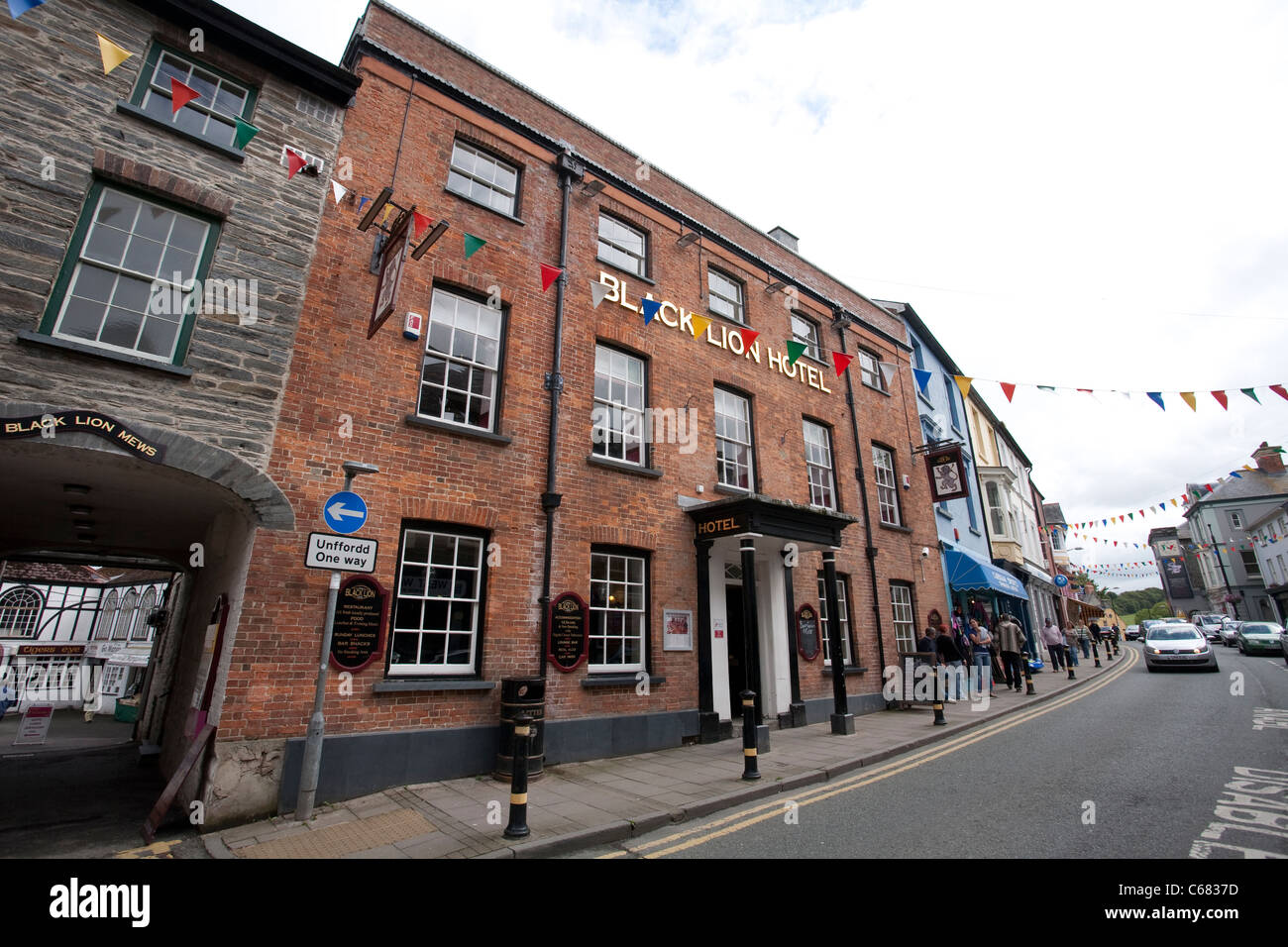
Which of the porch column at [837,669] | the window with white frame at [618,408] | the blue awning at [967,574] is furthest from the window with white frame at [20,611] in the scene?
the blue awning at [967,574]

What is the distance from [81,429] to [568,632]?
19.2 feet

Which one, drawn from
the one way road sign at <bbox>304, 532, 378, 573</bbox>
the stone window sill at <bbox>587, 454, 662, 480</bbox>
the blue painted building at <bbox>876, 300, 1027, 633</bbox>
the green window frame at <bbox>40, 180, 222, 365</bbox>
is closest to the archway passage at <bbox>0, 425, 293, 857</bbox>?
the one way road sign at <bbox>304, 532, 378, 573</bbox>

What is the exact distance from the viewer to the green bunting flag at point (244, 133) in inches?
278

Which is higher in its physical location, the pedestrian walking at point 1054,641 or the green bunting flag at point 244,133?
the green bunting flag at point 244,133

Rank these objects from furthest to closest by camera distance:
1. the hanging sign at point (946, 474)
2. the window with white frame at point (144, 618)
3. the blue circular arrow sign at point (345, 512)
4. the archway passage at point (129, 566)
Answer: the window with white frame at point (144, 618) < the hanging sign at point (946, 474) < the blue circular arrow sign at point (345, 512) < the archway passage at point (129, 566)

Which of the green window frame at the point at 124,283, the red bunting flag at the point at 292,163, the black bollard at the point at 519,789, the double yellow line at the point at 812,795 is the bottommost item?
the double yellow line at the point at 812,795

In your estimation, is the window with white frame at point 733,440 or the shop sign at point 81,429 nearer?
the shop sign at point 81,429

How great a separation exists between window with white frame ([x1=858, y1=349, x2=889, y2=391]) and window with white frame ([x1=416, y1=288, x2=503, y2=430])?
1163cm

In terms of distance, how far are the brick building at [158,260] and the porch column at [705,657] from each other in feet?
21.1

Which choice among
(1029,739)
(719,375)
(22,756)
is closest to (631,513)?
(719,375)

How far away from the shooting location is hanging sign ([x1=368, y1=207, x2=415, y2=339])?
6926mm

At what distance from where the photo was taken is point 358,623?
6.70m

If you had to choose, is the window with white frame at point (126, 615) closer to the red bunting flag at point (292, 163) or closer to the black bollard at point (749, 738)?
the red bunting flag at point (292, 163)

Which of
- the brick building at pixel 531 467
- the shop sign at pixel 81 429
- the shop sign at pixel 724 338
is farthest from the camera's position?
the shop sign at pixel 724 338
